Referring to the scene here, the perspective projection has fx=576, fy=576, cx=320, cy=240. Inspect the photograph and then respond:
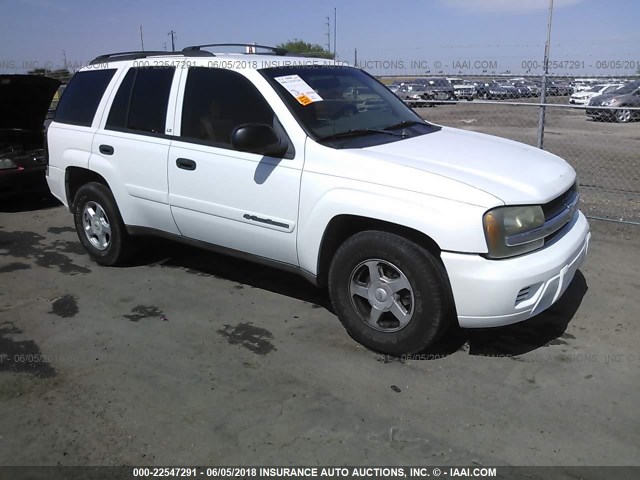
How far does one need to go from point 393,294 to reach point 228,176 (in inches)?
57.5

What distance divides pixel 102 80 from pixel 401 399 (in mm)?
3914

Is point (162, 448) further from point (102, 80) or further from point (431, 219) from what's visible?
point (102, 80)

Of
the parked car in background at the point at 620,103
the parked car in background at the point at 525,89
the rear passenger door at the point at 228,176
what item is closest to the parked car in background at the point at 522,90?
the parked car in background at the point at 525,89

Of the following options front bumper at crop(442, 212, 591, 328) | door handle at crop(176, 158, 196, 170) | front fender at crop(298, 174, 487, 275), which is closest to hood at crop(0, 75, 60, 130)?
door handle at crop(176, 158, 196, 170)

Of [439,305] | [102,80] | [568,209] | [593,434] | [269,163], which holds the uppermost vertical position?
[102,80]

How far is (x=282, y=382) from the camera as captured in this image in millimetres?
3408

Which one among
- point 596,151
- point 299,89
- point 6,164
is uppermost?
point 299,89

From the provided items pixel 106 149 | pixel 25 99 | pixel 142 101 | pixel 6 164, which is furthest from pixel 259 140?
pixel 25 99

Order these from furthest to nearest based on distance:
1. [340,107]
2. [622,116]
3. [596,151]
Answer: [622,116]
[596,151]
[340,107]

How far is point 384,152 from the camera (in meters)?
3.65

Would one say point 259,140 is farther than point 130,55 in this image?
No

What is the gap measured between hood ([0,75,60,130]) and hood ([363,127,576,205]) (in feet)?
18.4

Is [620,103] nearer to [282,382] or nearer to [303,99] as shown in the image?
[303,99]

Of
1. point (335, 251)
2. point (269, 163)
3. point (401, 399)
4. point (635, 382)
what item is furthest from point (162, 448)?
point (635, 382)
